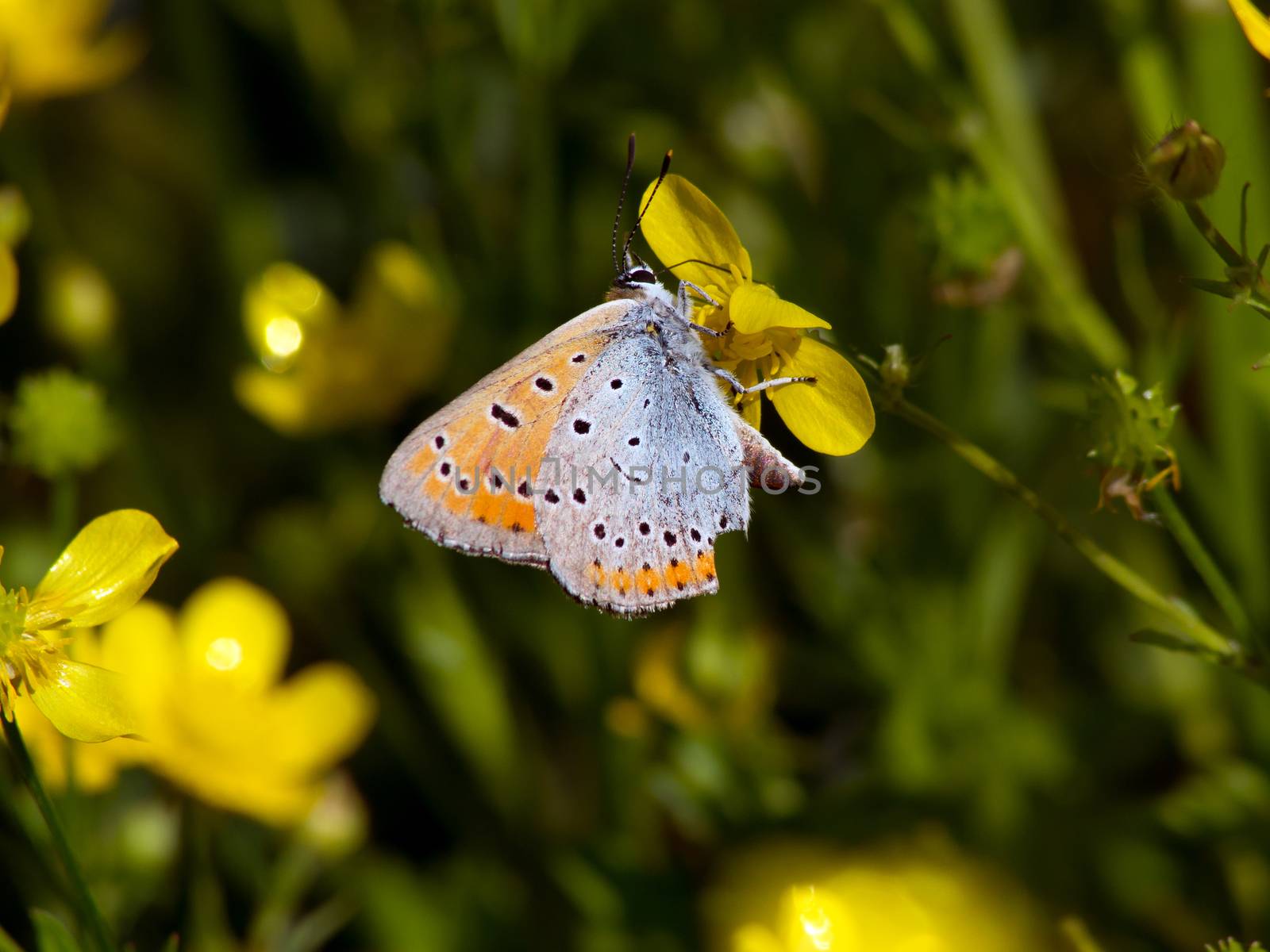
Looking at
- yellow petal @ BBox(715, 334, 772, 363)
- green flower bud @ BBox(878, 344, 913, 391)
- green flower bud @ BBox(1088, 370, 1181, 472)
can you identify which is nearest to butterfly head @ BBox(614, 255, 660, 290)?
yellow petal @ BBox(715, 334, 772, 363)

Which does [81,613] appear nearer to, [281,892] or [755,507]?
[281,892]

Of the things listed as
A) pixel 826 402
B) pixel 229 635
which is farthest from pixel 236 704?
pixel 826 402

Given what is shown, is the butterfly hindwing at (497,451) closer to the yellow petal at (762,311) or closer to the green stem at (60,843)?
the yellow petal at (762,311)

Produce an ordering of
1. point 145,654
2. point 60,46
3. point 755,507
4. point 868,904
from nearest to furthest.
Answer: point 868,904
point 145,654
point 755,507
point 60,46

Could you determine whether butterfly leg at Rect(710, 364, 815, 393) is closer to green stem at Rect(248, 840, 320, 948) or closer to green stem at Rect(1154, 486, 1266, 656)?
green stem at Rect(1154, 486, 1266, 656)

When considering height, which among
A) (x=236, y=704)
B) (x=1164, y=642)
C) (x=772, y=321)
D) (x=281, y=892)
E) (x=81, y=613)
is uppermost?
(x=772, y=321)

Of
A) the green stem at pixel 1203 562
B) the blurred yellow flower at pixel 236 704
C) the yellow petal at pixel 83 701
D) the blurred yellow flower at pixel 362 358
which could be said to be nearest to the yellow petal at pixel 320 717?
the blurred yellow flower at pixel 236 704

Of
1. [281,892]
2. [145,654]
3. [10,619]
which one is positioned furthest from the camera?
[145,654]
